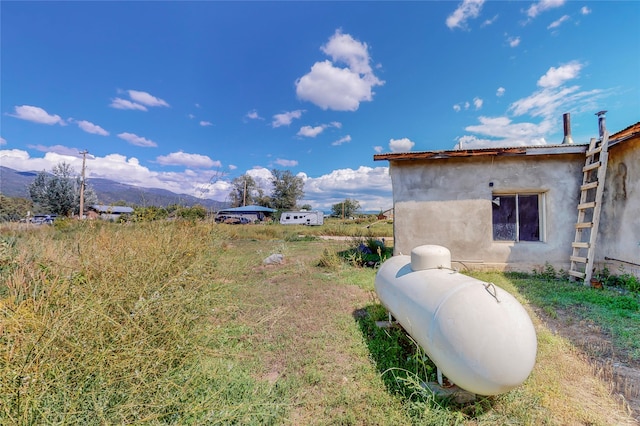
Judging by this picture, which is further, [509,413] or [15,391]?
[509,413]

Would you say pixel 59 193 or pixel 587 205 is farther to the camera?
pixel 59 193

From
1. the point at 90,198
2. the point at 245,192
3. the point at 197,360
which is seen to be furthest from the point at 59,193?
the point at 197,360

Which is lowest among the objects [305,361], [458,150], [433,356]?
[305,361]

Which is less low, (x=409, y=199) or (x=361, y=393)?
(x=409, y=199)

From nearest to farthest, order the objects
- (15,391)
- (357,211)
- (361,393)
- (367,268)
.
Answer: (15,391)
(361,393)
(367,268)
(357,211)

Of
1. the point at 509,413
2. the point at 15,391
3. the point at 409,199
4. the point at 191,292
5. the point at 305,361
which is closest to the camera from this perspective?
the point at 15,391

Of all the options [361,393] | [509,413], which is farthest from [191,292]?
[509,413]

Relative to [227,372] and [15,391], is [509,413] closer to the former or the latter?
[227,372]

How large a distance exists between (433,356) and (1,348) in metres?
3.47

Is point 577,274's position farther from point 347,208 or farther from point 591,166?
point 347,208

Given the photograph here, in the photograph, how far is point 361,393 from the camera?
2561 mm

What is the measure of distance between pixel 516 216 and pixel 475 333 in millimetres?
6479

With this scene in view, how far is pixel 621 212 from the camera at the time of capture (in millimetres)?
5676

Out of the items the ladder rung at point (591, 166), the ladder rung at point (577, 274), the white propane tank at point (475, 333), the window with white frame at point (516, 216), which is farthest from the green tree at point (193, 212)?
the ladder rung at point (591, 166)
